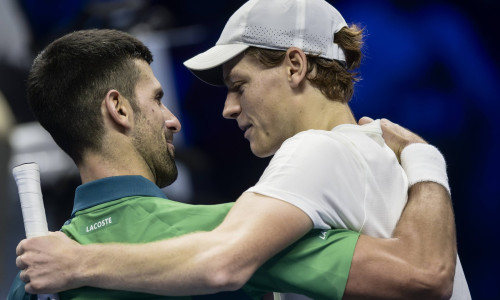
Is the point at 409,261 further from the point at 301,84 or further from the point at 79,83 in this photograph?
the point at 79,83

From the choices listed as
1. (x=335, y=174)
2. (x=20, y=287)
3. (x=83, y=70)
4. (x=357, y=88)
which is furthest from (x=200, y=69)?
(x=357, y=88)

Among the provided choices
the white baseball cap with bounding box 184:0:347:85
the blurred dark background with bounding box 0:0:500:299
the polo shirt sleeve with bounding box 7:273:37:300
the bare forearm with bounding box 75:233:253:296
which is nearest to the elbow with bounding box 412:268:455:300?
the bare forearm with bounding box 75:233:253:296

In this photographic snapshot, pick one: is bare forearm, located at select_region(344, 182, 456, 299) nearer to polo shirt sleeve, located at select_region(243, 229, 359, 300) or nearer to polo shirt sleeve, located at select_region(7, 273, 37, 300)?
polo shirt sleeve, located at select_region(243, 229, 359, 300)

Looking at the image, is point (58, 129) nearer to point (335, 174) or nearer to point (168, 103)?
point (335, 174)

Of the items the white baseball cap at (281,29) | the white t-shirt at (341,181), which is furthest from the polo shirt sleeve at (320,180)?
the white baseball cap at (281,29)

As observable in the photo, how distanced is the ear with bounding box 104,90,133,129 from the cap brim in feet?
0.85

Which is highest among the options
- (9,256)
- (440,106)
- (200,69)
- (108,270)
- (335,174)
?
(200,69)

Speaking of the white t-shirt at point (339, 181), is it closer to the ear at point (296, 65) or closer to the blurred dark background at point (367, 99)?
the ear at point (296, 65)

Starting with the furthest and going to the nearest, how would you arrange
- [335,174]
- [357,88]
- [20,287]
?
[357,88] → [20,287] → [335,174]

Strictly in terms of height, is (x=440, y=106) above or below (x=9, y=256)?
above

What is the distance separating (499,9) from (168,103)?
6.06ft

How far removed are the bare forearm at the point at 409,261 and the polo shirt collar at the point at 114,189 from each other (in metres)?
0.53

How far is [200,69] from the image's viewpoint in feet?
7.37

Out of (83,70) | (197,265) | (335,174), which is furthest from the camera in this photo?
(83,70)
